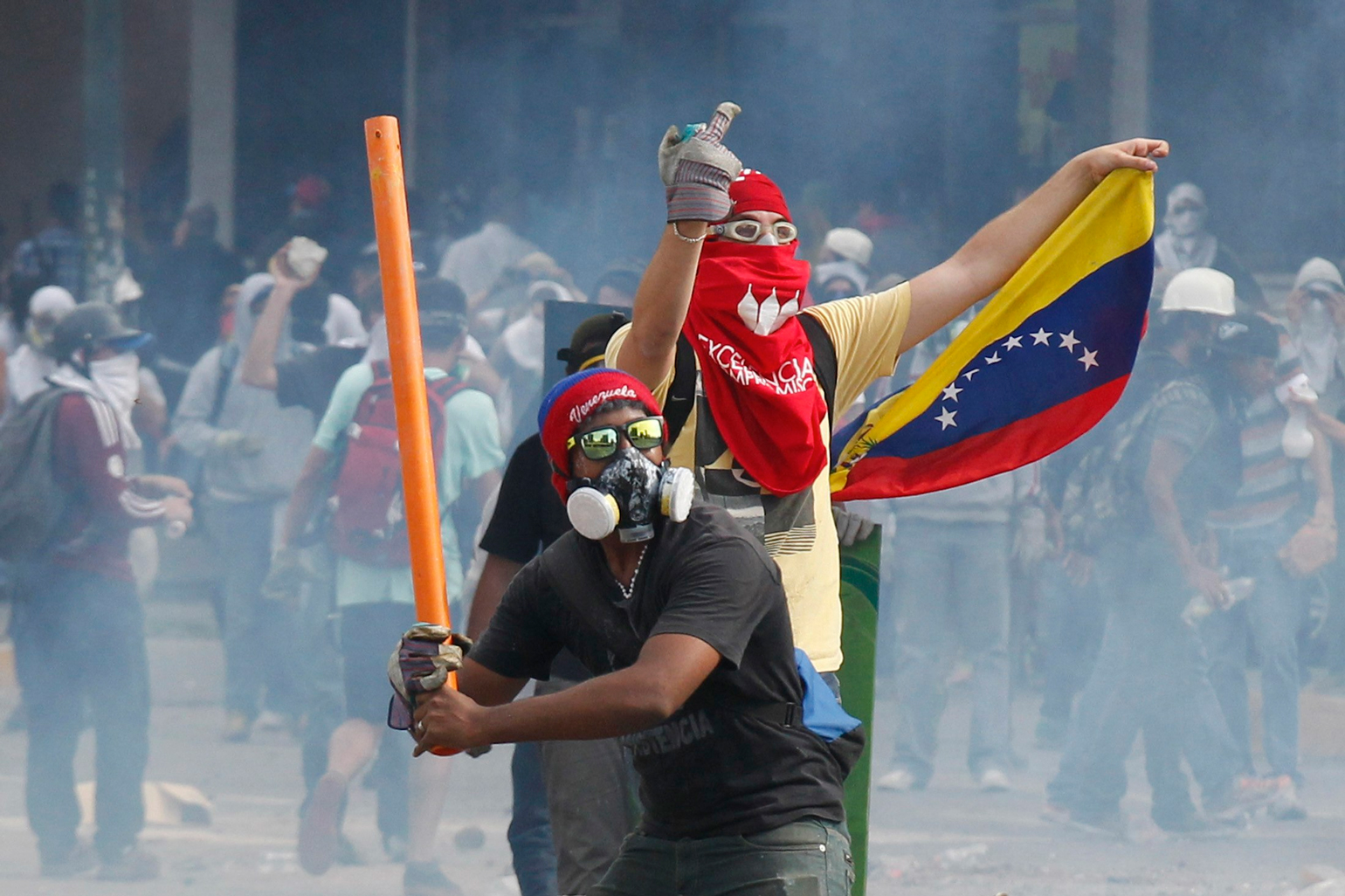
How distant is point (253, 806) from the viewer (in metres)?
6.05

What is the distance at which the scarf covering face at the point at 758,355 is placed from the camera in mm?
3012

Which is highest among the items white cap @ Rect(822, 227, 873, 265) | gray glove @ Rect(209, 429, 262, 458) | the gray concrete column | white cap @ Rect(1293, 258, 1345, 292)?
the gray concrete column

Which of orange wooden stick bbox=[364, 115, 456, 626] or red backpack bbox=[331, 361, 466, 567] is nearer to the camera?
orange wooden stick bbox=[364, 115, 456, 626]

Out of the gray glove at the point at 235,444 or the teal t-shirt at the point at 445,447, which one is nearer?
the teal t-shirt at the point at 445,447

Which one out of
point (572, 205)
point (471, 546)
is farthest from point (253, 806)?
point (572, 205)

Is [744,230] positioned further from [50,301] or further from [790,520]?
[50,301]

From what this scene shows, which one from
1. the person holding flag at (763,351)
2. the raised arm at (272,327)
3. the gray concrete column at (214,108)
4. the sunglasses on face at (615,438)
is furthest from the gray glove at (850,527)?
the gray concrete column at (214,108)

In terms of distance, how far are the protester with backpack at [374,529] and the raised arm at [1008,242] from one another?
2.72 meters

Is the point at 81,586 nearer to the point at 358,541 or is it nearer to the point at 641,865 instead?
the point at 358,541

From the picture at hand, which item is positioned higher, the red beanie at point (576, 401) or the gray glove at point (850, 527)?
the red beanie at point (576, 401)

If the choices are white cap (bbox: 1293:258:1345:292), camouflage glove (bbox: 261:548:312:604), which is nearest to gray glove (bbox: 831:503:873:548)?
camouflage glove (bbox: 261:548:312:604)

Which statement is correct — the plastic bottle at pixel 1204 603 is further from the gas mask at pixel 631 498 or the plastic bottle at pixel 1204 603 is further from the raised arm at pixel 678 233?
the gas mask at pixel 631 498

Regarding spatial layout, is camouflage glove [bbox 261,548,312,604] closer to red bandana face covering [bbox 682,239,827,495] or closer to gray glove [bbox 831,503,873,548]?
gray glove [bbox 831,503,873,548]

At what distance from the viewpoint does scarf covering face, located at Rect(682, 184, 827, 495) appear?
3012 mm
